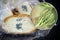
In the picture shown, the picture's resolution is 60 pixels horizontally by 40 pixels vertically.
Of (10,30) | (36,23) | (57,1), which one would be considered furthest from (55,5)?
(10,30)

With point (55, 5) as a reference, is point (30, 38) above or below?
below

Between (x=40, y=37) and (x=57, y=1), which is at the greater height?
(x=57, y=1)

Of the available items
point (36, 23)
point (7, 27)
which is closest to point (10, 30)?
point (7, 27)

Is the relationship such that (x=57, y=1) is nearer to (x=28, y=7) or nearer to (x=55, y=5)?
(x=55, y=5)

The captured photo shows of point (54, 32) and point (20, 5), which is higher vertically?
point (20, 5)

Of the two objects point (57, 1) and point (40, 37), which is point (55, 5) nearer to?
→ point (57, 1)

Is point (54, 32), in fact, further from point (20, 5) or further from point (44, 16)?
point (20, 5)

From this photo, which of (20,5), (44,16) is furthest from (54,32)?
(20,5)
